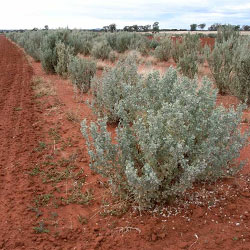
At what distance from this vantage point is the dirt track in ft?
11.4

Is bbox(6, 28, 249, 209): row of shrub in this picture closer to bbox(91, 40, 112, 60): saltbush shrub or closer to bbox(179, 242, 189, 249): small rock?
bbox(179, 242, 189, 249): small rock

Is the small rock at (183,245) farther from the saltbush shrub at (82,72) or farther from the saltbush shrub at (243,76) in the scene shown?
the saltbush shrub at (82,72)

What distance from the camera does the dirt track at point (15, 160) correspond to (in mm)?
3463

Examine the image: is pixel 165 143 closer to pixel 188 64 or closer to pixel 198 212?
pixel 198 212

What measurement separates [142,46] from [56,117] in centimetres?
1472

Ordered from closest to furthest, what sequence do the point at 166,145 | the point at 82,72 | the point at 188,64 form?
the point at 166,145, the point at 82,72, the point at 188,64

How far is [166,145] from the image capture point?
3.25 meters

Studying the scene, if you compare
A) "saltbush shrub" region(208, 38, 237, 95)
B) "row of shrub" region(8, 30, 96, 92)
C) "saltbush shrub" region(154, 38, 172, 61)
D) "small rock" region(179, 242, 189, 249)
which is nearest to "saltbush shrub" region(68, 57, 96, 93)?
"row of shrub" region(8, 30, 96, 92)

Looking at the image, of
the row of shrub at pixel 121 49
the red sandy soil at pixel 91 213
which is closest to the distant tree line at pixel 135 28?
the row of shrub at pixel 121 49

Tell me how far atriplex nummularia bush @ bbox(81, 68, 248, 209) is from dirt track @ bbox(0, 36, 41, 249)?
1121mm

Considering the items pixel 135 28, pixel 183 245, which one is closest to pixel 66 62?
pixel 183 245

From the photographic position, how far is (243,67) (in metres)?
8.20

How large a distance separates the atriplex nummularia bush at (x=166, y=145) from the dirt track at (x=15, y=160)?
3.68ft

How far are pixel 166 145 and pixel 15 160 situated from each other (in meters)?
2.95
